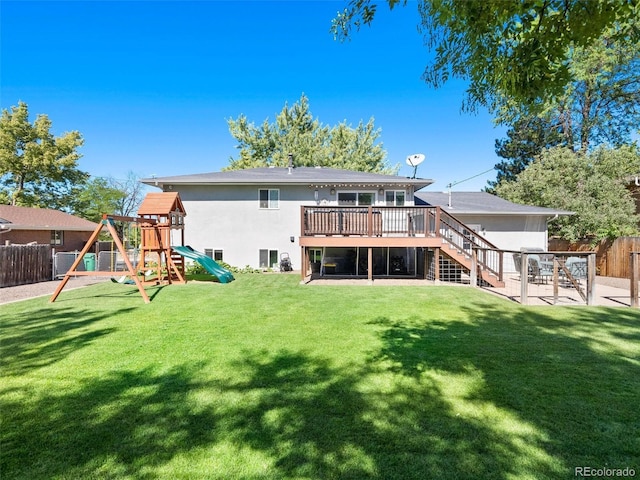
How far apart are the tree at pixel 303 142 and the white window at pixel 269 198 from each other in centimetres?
1529

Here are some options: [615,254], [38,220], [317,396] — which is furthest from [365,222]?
[38,220]

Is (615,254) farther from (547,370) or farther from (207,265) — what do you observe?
(207,265)

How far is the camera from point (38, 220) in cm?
2125

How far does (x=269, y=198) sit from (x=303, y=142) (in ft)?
54.2

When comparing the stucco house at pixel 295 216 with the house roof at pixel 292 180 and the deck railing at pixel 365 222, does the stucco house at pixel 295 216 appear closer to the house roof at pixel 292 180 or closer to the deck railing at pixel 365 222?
the house roof at pixel 292 180

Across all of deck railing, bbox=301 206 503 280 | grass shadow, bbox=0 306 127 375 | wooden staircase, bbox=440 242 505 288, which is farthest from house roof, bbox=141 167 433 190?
grass shadow, bbox=0 306 127 375

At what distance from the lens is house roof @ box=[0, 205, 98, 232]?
19578mm

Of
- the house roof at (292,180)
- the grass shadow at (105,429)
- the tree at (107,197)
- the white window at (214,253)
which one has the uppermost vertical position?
the tree at (107,197)

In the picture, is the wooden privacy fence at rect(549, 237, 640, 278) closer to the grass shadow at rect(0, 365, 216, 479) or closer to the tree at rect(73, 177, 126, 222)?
the grass shadow at rect(0, 365, 216, 479)

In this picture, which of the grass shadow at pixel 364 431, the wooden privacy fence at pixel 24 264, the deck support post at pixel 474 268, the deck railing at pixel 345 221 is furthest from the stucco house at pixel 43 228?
the deck support post at pixel 474 268

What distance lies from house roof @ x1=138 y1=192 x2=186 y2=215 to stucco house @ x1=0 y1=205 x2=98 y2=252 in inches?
476

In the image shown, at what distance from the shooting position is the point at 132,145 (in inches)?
1223

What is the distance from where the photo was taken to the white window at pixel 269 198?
1507 cm

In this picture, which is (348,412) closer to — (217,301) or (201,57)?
(217,301)
